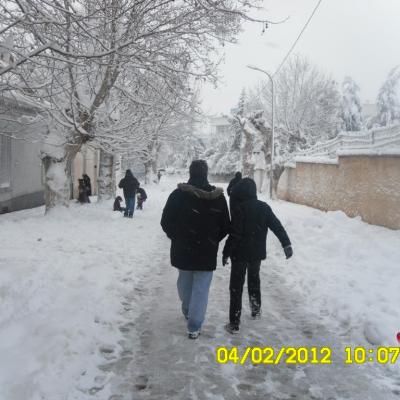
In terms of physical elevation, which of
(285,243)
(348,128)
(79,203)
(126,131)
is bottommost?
(79,203)

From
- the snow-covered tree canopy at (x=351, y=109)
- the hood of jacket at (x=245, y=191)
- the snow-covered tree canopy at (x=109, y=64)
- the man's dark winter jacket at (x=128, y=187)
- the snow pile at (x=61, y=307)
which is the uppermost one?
the snow-covered tree canopy at (x=351, y=109)

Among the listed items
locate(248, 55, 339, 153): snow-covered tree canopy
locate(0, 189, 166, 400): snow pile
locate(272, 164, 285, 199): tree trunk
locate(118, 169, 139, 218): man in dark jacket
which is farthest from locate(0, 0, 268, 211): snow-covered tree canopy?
locate(248, 55, 339, 153): snow-covered tree canopy

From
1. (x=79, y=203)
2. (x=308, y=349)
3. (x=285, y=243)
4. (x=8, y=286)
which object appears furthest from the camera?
(x=79, y=203)

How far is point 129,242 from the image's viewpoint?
34.8 ft

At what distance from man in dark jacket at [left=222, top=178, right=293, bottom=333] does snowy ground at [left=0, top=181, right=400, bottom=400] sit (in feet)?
1.37

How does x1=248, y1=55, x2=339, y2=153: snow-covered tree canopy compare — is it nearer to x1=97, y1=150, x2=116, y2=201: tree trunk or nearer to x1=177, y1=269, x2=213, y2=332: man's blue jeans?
x1=97, y1=150, x2=116, y2=201: tree trunk

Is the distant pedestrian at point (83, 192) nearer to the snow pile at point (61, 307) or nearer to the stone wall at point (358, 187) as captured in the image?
the snow pile at point (61, 307)

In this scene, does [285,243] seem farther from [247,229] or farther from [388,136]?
[388,136]

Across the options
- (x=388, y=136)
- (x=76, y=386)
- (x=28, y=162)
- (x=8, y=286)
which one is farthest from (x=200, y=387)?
(x=28, y=162)

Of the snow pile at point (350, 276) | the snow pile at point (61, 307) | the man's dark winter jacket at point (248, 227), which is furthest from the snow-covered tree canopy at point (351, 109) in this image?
the man's dark winter jacket at point (248, 227)

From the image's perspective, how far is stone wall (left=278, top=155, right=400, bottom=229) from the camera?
41.3 ft

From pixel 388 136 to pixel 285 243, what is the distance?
32.1 feet
